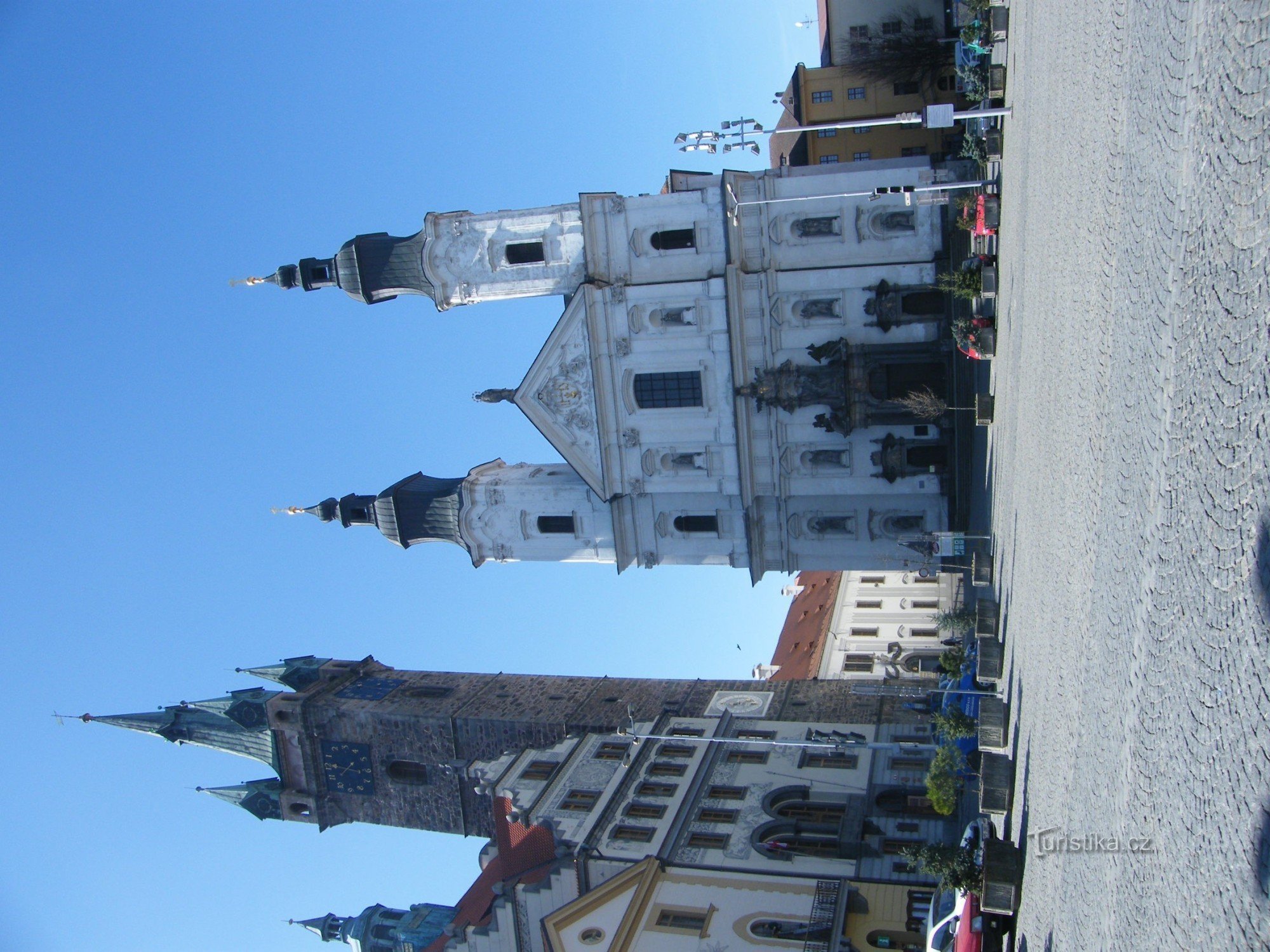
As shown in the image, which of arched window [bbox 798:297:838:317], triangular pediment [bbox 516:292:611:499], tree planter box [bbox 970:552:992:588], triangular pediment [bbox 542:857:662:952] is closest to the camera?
tree planter box [bbox 970:552:992:588]

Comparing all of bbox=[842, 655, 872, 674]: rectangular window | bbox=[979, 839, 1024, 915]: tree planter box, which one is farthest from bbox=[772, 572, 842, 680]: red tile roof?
bbox=[979, 839, 1024, 915]: tree planter box

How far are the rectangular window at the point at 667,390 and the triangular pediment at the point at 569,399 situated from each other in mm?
1684

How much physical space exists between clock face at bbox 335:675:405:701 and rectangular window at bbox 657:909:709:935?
20.8 metres

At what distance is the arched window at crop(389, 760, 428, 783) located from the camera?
4281 cm

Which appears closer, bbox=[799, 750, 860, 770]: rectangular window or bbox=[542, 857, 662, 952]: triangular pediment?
bbox=[542, 857, 662, 952]: triangular pediment

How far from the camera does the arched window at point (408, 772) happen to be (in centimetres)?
4281

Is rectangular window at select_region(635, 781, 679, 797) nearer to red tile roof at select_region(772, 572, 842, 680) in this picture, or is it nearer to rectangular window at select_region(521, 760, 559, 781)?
rectangular window at select_region(521, 760, 559, 781)

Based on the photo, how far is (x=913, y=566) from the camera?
32812 mm

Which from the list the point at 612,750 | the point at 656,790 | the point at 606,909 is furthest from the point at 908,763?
the point at 606,909

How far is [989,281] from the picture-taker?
1005 inches

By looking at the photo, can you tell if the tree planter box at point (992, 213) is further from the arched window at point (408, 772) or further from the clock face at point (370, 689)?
the clock face at point (370, 689)

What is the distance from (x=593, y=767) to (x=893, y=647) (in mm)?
21051

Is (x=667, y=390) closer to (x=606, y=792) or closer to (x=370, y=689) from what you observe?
(x=606, y=792)

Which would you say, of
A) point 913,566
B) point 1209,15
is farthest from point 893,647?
point 1209,15
